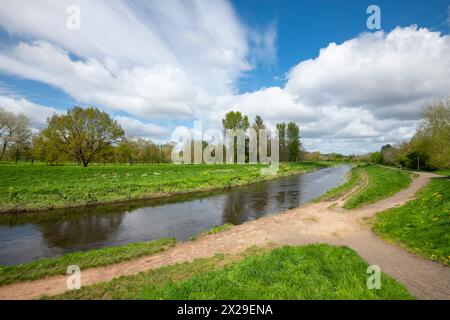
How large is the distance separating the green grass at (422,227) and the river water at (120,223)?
8.27 meters

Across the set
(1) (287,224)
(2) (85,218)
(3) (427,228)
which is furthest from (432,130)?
(2) (85,218)

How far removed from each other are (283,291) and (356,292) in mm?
1743

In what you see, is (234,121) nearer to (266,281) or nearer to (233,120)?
(233,120)

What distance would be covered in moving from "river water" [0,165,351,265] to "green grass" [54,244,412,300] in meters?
5.68

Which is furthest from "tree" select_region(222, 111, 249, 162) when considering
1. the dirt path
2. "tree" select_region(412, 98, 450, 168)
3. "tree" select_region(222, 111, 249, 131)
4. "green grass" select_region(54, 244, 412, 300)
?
"green grass" select_region(54, 244, 412, 300)

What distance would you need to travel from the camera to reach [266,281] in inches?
233

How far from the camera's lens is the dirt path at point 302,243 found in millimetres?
6359

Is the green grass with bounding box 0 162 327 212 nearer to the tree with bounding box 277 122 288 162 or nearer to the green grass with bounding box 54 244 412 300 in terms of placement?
the green grass with bounding box 54 244 412 300

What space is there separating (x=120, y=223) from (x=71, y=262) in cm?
647

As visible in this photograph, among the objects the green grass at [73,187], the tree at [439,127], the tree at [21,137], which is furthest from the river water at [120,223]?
the tree at [21,137]

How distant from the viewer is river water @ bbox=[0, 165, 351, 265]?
444 inches

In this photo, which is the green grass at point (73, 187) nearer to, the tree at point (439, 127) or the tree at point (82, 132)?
the tree at point (82, 132)

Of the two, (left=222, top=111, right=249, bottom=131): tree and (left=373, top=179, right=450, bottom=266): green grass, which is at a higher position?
(left=222, top=111, right=249, bottom=131): tree
